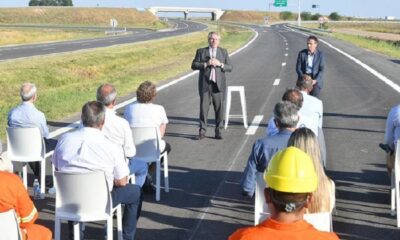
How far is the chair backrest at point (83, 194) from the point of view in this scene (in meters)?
5.60

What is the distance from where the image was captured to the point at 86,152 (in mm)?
5867

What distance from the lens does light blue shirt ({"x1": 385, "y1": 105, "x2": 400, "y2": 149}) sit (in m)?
7.34

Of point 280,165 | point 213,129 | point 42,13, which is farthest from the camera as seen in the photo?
point 42,13

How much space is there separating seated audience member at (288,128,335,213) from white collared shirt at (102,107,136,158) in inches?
103

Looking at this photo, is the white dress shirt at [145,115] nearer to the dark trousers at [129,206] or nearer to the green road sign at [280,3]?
the dark trousers at [129,206]

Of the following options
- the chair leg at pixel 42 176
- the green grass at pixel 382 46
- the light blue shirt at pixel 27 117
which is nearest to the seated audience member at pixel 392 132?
the chair leg at pixel 42 176

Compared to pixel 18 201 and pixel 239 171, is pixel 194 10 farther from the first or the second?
pixel 18 201

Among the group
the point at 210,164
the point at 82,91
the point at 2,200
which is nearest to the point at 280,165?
Answer: the point at 2,200

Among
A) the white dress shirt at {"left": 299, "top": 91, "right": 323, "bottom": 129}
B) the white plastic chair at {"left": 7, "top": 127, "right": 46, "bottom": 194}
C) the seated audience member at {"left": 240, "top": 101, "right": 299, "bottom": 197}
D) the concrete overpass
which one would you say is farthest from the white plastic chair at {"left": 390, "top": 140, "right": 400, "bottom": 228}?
the concrete overpass

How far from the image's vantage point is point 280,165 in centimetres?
281

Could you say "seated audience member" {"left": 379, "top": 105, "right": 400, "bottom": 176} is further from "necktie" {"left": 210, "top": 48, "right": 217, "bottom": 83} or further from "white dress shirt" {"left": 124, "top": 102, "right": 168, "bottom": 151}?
"necktie" {"left": 210, "top": 48, "right": 217, "bottom": 83}

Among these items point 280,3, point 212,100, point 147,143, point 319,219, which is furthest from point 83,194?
point 280,3

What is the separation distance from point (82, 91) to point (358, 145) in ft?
36.6

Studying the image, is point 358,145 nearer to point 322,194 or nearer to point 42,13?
point 322,194
